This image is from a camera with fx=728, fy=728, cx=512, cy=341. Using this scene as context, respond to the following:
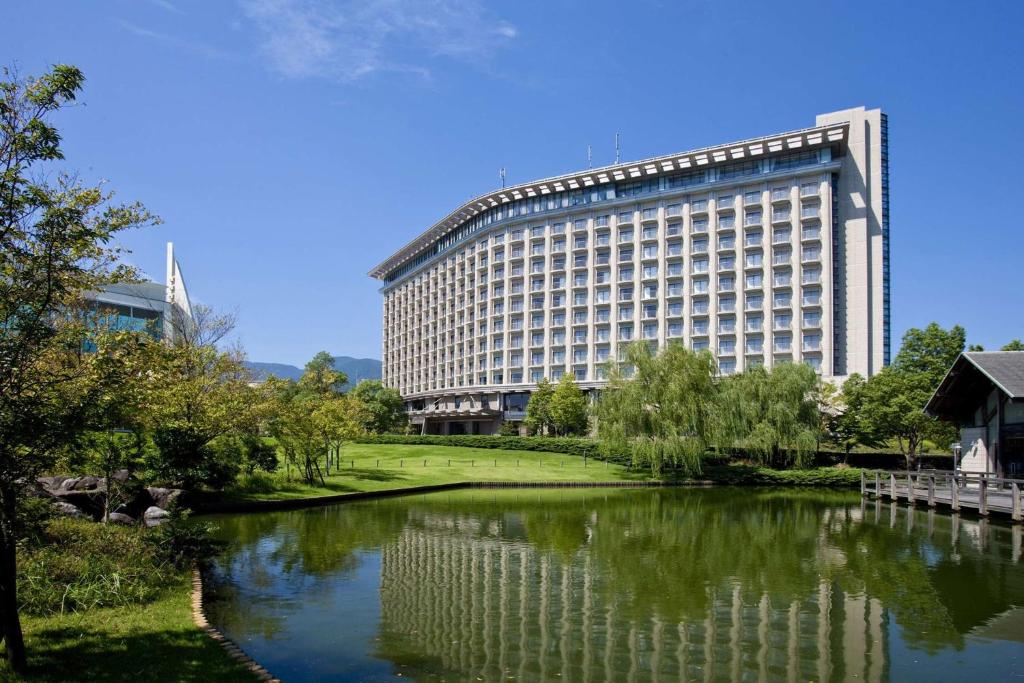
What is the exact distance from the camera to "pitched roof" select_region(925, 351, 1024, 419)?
32312mm

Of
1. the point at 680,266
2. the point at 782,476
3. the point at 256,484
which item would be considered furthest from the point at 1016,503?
the point at 680,266

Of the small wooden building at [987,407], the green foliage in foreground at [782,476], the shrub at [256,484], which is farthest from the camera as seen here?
the green foliage in foreground at [782,476]

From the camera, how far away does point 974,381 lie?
3734 cm

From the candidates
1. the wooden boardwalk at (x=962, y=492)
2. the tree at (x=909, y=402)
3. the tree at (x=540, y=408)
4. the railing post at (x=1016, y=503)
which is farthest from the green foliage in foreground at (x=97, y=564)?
the tree at (x=540, y=408)

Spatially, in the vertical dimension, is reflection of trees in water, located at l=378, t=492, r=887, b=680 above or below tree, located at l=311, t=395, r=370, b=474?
below

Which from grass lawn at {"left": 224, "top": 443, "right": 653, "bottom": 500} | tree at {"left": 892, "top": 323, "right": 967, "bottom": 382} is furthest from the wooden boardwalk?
tree at {"left": 892, "top": 323, "right": 967, "bottom": 382}

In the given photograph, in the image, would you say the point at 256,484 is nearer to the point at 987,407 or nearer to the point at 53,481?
the point at 53,481

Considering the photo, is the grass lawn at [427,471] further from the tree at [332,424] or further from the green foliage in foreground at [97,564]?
A: the green foliage in foreground at [97,564]

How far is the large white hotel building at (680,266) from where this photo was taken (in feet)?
250

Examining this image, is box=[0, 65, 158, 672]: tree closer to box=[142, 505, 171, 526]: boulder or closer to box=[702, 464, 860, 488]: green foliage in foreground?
box=[142, 505, 171, 526]: boulder

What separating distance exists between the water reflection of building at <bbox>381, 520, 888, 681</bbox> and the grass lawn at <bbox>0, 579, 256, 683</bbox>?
287 centimetres

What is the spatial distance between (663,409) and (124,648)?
41.6m

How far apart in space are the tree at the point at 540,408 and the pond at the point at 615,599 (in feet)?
159

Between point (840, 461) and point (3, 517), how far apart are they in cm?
6100
